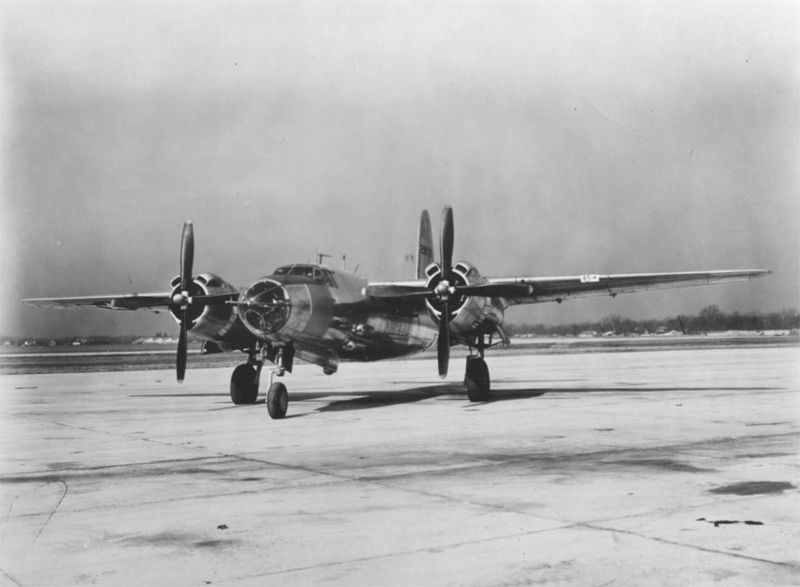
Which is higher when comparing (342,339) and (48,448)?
(342,339)

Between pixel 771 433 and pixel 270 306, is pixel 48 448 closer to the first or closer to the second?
pixel 270 306

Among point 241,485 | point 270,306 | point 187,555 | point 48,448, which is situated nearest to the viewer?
point 187,555

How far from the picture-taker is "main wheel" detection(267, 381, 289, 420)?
16.8m

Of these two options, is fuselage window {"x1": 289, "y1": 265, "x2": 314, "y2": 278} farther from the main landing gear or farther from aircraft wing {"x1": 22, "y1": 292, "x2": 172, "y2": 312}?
aircraft wing {"x1": 22, "y1": 292, "x2": 172, "y2": 312}

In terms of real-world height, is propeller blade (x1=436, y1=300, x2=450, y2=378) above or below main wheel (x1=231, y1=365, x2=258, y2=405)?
above

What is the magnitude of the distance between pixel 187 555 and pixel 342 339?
43.7 ft

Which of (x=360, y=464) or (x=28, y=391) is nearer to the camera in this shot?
(x=360, y=464)

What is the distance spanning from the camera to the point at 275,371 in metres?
17.3

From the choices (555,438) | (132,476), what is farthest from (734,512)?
(132,476)

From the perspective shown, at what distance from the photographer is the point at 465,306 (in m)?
20.7

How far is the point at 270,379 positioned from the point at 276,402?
78cm

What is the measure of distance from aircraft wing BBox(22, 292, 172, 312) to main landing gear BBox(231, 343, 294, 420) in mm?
2711

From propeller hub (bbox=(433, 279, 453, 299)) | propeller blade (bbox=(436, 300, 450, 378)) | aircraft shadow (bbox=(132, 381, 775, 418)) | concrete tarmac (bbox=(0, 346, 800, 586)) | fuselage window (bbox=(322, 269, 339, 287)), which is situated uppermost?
fuselage window (bbox=(322, 269, 339, 287))

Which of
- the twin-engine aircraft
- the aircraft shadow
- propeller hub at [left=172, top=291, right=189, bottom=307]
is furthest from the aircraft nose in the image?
propeller hub at [left=172, top=291, right=189, bottom=307]
